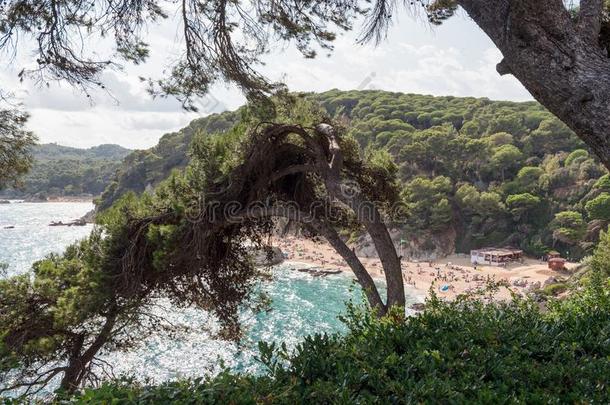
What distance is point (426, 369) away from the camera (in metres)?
2.11

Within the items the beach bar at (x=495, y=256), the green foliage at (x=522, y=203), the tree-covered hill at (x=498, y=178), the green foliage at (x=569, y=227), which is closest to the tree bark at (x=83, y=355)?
the tree-covered hill at (x=498, y=178)

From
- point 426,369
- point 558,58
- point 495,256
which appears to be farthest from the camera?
point 495,256

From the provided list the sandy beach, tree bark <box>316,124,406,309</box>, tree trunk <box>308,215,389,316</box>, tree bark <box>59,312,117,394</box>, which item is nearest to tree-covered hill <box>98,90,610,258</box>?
the sandy beach

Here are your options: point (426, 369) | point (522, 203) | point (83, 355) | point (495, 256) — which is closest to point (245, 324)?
point (83, 355)

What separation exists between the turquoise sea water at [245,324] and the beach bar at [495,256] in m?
10.3

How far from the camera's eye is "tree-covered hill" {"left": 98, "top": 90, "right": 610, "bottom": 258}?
3422 cm

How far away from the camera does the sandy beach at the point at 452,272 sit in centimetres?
2738

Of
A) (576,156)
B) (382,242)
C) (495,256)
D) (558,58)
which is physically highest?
(576,156)

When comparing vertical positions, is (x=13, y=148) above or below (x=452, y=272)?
above

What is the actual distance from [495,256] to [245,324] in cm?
2453

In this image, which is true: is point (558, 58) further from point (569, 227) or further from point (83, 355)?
point (569, 227)


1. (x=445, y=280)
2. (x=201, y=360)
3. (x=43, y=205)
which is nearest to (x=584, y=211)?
(x=445, y=280)

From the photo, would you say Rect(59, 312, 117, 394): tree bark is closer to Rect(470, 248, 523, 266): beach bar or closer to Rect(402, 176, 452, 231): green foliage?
Rect(470, 248, 523, 266): beach bar

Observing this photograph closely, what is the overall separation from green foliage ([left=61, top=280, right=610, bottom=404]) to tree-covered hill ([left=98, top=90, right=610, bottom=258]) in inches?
1047
